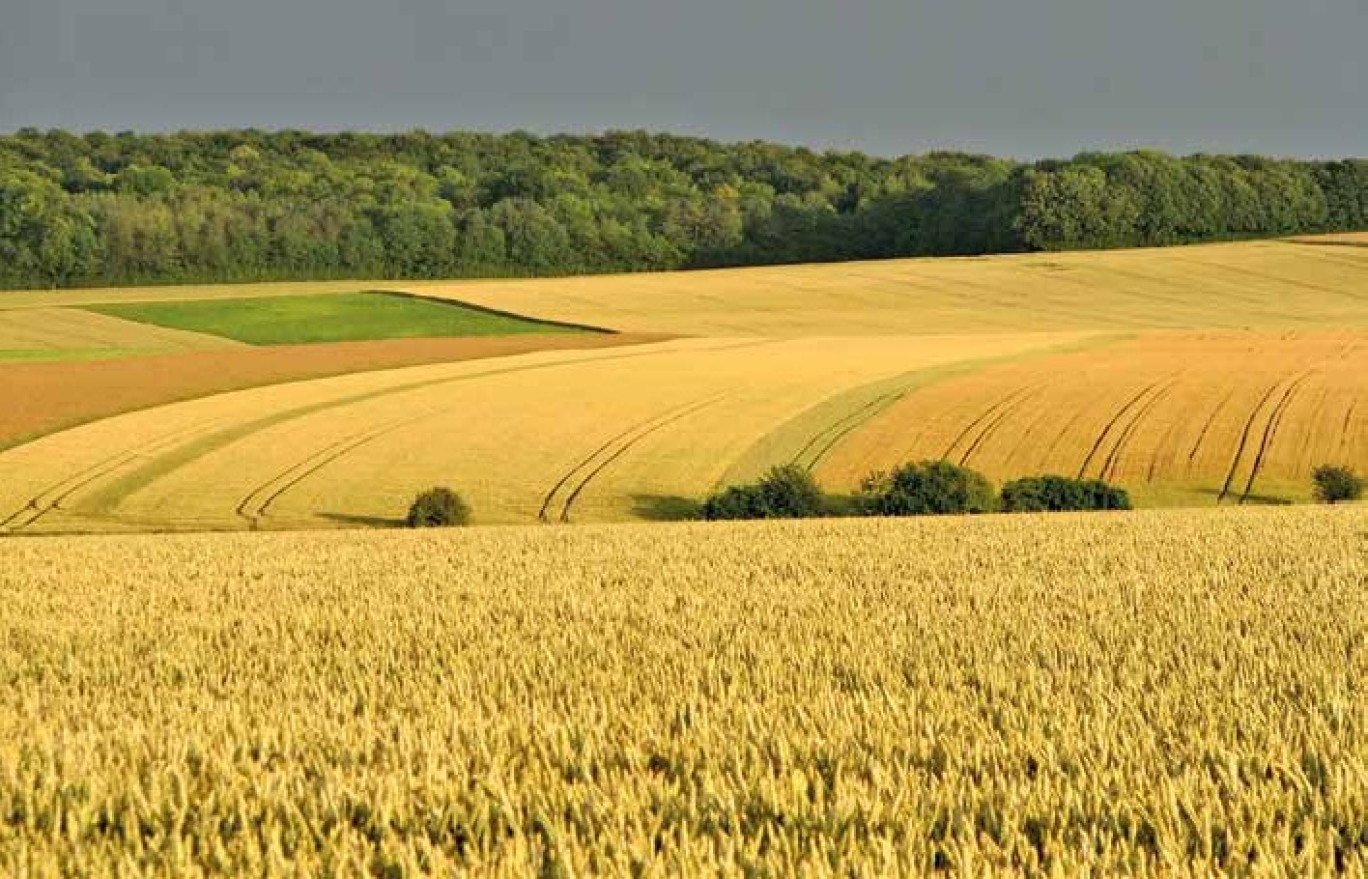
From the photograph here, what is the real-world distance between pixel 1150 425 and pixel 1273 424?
3010 millimetres

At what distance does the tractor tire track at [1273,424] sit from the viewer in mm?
38375

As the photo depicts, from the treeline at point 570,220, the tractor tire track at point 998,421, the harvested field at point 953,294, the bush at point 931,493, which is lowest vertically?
the bush at point 931,493

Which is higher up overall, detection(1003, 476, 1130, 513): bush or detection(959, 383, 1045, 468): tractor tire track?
→ detection(959, 383, 1045, 468): tractor tire track

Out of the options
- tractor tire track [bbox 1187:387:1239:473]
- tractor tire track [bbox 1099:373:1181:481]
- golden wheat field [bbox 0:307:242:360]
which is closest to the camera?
tractor tire track [bbox 1099:373:1181:481]

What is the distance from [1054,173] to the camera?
12419 centimetres

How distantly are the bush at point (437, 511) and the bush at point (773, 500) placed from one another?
510cm

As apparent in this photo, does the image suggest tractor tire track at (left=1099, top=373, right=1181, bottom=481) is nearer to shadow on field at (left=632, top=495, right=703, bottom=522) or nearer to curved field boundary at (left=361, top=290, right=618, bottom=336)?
shadow on field at (left=632, top=495, right=703, bottom=522)

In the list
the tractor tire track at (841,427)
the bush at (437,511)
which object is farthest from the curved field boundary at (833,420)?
the bush at (437,511)

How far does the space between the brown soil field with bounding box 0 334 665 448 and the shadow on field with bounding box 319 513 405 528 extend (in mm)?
12645

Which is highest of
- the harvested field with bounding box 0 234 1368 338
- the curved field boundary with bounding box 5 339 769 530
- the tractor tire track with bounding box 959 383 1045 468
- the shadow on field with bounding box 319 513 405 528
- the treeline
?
the treeline

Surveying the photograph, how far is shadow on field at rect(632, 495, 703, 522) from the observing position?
120 ft

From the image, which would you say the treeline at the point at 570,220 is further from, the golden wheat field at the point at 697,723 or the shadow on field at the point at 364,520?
the golden wheat field at the point at 697,723

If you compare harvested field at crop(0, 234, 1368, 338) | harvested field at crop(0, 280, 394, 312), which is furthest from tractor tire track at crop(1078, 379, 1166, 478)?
harvested field at crop(0, 280, 394, 312)

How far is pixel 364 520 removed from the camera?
3669cm
